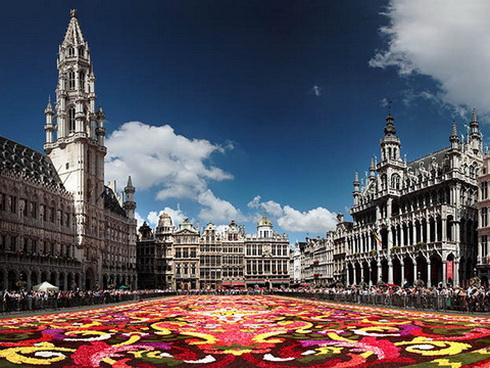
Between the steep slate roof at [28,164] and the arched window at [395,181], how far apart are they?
48.2 meters

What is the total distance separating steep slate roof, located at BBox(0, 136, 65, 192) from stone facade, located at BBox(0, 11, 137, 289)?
0.17 metres

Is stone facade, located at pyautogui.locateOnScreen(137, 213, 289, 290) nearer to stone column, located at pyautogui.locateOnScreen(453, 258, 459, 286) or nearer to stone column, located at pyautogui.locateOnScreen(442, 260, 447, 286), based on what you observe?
stone column, located at pyautogui.locateOnScreen(442, 260, 447, 286)

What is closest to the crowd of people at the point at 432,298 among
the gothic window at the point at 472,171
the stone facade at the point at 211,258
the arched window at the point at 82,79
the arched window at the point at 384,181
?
the gothic window at the point at 472,171

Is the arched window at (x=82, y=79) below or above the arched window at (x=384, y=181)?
above

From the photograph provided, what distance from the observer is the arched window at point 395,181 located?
74938 mm

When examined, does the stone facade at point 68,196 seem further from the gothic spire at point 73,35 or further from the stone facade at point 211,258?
the stone facade at point 211,258

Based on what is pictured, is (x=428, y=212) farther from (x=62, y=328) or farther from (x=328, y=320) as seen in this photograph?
(x=62, y=328)

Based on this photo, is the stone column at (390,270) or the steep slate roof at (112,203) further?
the steep slate roof at (112,203)

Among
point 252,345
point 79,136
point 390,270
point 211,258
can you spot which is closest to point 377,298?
point 252,345

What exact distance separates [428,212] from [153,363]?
2246 inches

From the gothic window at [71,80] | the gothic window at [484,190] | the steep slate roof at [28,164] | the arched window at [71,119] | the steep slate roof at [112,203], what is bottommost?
the gothic window at [484,190]

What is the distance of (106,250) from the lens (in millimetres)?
90938

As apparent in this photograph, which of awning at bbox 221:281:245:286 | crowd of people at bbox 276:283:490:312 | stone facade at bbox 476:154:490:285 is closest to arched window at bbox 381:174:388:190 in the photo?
stone facade at bbox 476:154:490:285

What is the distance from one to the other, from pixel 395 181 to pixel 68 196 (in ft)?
159
